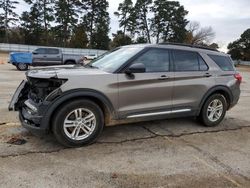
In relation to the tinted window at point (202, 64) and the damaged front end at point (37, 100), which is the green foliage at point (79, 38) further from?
the damaged front end at point (37, 100)

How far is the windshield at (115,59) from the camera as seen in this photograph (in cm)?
523

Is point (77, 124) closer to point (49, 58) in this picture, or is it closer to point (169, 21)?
point (49, 58)

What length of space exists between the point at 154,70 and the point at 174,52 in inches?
25.9

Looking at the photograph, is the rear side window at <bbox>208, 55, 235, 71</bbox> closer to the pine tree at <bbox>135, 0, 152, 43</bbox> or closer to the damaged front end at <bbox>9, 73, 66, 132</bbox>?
the damaged front end at <bbox>9, 73, 66, 132</bbox>

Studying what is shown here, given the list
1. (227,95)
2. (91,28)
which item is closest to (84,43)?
(91,28)

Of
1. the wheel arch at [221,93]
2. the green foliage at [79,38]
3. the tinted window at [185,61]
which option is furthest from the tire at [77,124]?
the green foliage at [79,38]

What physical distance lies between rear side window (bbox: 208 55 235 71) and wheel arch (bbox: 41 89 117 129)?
2.71 m

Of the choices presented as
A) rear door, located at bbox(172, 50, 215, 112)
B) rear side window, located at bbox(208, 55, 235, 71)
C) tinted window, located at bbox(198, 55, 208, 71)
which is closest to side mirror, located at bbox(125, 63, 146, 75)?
rear door, located at bbox(172, 50, 215, 112)

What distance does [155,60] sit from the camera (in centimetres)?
552

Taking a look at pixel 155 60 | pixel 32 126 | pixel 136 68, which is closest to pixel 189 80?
pixel 155 60

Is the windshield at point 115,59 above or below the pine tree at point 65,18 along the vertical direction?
below

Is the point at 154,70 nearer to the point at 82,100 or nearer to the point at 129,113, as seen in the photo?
the point at 129,113

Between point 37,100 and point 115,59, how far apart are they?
1632mm

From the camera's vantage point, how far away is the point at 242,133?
611 centimetres
